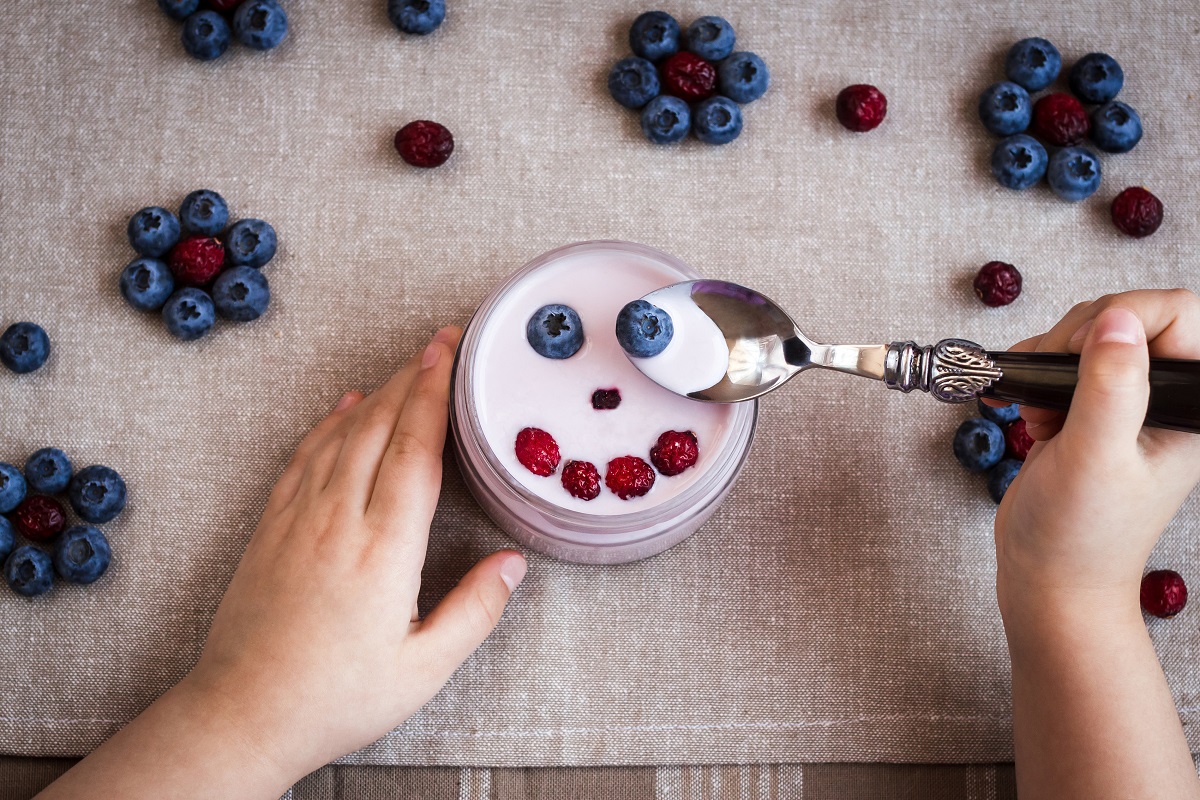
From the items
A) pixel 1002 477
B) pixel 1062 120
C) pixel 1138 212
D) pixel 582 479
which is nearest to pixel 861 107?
pixel 1062 120

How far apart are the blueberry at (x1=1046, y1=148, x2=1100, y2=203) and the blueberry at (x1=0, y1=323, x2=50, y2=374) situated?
1.23 m

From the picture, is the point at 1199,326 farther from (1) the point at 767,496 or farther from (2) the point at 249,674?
(2) the point at 249,674

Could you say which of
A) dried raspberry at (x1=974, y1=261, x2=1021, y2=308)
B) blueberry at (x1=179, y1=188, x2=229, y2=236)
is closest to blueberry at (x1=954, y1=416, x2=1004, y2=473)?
dried raspberry at (x1=974, y1=261, x2=1021, y2=308)

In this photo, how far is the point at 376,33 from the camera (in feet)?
4.04

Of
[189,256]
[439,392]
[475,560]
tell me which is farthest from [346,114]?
[475,560]

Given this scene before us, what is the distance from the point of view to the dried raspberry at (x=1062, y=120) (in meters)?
1.21

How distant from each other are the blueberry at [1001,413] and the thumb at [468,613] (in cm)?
58

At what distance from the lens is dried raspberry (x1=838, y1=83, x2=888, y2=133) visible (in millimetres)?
1197

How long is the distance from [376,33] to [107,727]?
0.88 metres

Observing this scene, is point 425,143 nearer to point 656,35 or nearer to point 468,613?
point 656,35

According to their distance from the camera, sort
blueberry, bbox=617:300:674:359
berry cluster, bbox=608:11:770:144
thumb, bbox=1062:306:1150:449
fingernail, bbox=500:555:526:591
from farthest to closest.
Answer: berry cluster, bbox=608:11:770:144 → fingernail, bbox=500:555:526:591 → blueberry, bbox=617:300:674:359 → thumb, bbox=1062:306:1150:449

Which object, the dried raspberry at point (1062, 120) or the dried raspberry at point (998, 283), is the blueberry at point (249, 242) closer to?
the dried raspberry at point (998, 283)

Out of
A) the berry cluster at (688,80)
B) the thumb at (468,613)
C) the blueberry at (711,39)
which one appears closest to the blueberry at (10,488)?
the thumb at (468,613)

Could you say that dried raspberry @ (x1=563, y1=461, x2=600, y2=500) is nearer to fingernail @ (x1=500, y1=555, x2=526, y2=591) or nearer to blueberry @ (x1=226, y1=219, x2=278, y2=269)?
fingernail @ (x1=500, y1=555, x2=526, y2=591)
